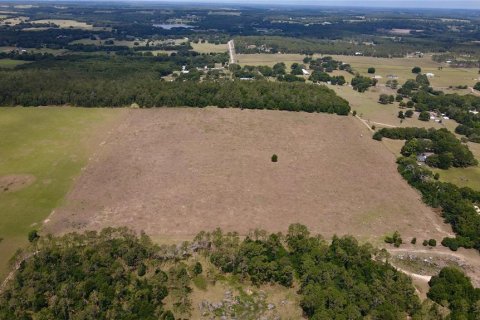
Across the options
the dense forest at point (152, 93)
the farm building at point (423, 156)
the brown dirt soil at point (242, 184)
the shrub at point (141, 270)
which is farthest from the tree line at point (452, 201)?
the shrub at point (141, 270)

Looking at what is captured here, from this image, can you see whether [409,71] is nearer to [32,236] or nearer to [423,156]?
[423,156]

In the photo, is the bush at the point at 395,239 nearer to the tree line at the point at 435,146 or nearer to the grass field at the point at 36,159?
the tree line at the point at 435,146

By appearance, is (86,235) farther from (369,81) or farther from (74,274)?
(369,81)

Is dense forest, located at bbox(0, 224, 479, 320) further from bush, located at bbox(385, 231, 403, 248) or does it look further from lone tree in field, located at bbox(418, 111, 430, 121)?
lone tree in field, located at bbox(418, 111, 430, 121)

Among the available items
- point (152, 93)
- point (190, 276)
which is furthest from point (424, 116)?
point (190, 276)

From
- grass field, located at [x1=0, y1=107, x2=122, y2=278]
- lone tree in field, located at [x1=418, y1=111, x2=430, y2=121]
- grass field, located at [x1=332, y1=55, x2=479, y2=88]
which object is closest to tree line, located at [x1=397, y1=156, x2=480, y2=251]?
lone tree in field, located at [x1=418, y1=111, x2=430, y2=121]

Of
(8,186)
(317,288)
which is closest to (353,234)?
(317,288)
